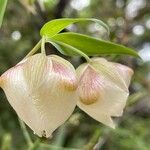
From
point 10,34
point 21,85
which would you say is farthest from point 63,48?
point 10,34

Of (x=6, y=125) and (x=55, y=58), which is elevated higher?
(x=55, y=58)

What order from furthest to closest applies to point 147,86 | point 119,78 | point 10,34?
point 147,86, point 10,34, point 119,78

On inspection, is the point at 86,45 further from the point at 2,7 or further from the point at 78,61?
the point at 78,61

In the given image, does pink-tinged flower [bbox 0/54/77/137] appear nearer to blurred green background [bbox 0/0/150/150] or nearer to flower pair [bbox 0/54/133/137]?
flower pair [bbox 0/54/133/137]

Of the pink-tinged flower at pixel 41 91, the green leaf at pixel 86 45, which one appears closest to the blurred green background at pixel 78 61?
the green leaf at pixel 86 45

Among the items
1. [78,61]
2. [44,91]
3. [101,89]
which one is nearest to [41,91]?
[44,91]

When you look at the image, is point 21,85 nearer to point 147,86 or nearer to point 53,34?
point 53,34

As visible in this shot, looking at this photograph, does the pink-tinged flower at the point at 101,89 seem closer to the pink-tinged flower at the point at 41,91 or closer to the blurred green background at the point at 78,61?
the pink-tinged flower at the point at 41,91

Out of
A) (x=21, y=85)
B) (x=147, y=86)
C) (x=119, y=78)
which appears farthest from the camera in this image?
(x=147, y=86)
